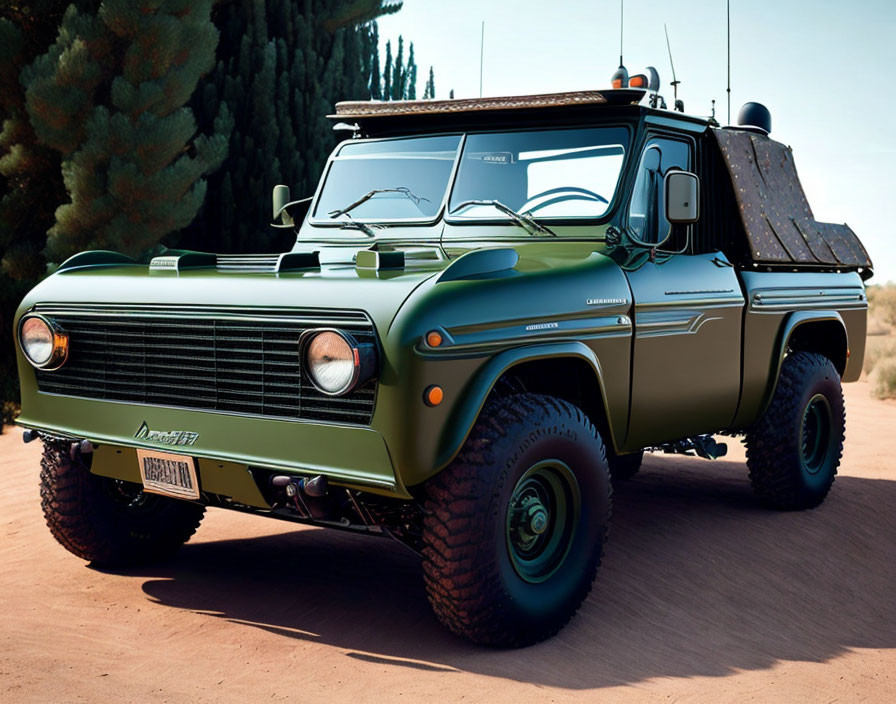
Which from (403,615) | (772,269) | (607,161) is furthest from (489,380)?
(772,269)

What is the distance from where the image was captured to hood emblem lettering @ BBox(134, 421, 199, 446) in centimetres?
461

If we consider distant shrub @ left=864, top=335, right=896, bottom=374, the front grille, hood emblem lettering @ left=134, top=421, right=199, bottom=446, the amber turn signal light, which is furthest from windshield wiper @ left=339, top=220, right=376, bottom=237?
distant shrub @ left=864, top=335, right=896, bottom=374

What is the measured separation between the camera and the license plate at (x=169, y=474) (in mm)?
4594

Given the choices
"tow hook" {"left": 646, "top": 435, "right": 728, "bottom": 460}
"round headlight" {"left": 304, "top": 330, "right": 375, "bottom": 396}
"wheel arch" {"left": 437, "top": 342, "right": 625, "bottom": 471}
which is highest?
"round headlight" {"left": 304, "top": 330, "right": 375, "bottom": 396}

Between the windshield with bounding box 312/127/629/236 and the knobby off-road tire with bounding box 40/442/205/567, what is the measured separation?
1.83 meters

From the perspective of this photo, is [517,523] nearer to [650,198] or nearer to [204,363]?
[204,363]

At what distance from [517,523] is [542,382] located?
0.74 metres

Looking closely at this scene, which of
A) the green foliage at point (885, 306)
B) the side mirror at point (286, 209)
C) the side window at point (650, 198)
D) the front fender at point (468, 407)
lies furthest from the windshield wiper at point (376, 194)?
the green foliage at point (885, 306)

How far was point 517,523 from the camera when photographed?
4656mm

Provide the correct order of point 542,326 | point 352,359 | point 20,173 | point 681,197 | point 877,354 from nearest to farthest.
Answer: point 352,359
point 542,326
point 681,197
point 20,173
point 877,354

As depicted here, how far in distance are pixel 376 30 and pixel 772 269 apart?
42.8ft

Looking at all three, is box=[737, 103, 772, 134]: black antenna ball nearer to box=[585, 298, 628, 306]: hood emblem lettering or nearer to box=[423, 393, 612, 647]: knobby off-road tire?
box=[585, 298, 628, 306]: hood emblem lettering

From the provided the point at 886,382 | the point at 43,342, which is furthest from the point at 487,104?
the point at 886,382

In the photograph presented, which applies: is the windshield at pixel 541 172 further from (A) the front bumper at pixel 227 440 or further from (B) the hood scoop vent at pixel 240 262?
(A) the front bumper at pixel 227 440
